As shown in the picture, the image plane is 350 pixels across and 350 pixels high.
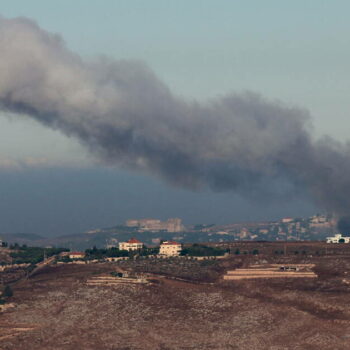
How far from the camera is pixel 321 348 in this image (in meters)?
198
